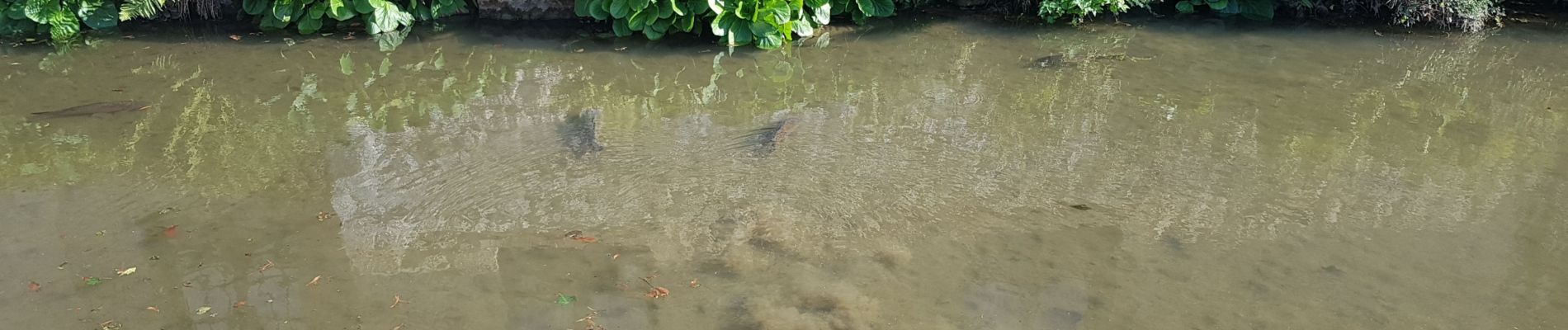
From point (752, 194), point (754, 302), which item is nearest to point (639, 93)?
point (752, 194)

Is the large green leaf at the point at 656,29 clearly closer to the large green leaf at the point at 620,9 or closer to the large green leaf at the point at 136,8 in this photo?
the large green leaf at the point at 620,9

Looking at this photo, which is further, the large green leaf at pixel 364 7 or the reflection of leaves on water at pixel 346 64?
the large green leaf at pixel 364 7

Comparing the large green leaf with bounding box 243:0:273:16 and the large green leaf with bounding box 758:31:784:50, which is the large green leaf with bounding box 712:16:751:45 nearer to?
the large green leaf with bounding box 758:31:784:50

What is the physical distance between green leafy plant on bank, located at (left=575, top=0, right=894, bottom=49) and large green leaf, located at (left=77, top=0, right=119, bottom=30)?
154 inches

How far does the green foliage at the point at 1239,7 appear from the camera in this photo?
915cm

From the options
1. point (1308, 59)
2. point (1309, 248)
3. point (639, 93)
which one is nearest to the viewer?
point (1309, 248)

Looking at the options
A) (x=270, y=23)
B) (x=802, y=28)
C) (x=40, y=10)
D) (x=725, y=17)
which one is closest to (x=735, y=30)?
(x=725, y=17)

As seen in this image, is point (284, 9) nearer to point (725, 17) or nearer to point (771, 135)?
point (725, 17)

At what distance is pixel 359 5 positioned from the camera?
8484 mm

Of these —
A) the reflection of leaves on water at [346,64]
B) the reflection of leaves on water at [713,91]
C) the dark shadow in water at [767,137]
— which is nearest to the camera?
the dark shadow in water at [767,137]

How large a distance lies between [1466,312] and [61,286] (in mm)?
5351

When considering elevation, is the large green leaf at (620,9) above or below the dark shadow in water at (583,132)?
above

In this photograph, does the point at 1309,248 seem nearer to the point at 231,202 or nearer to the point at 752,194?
the point at 752,194

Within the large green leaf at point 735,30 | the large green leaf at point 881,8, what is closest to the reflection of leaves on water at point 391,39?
the large green leaf at point 735,30
